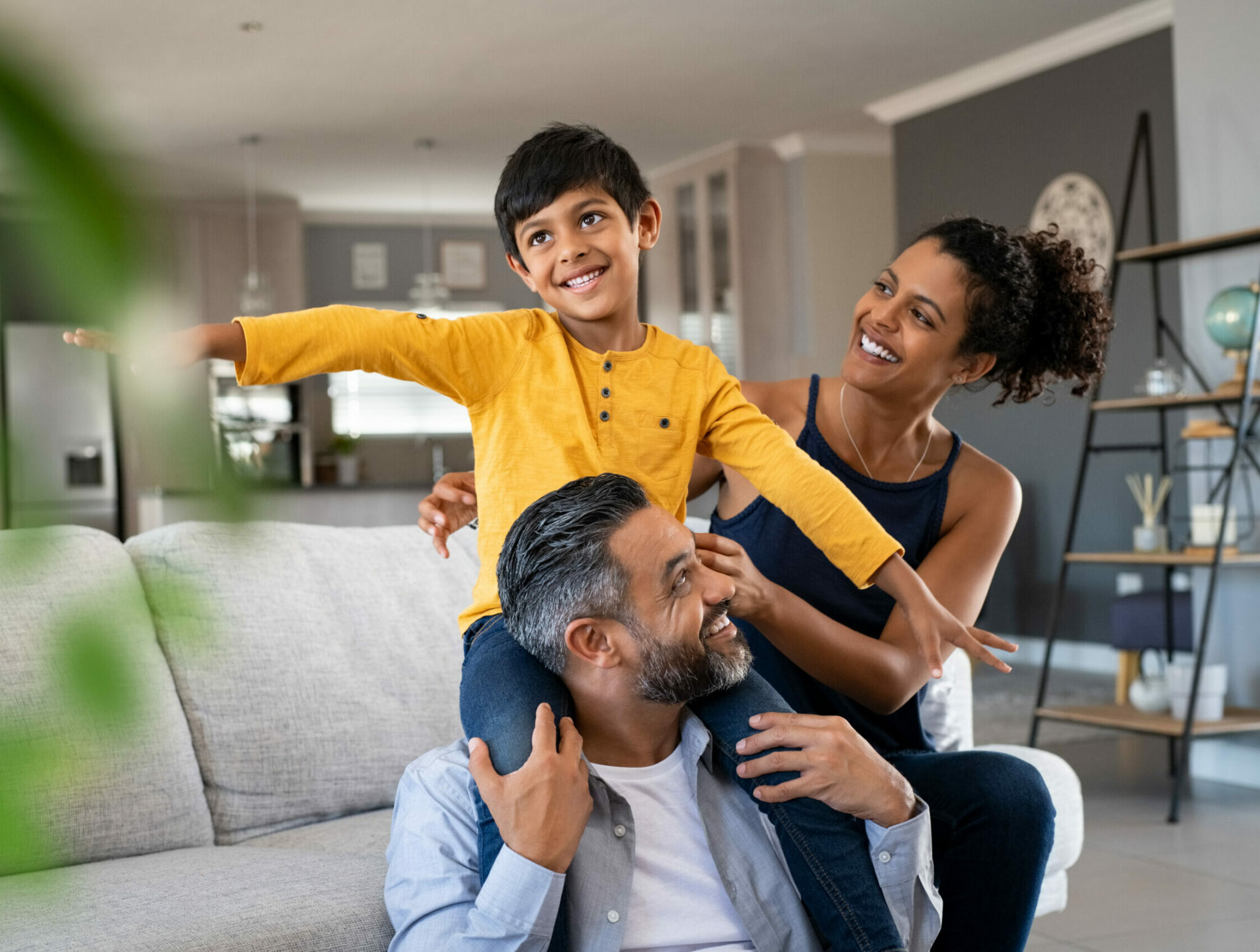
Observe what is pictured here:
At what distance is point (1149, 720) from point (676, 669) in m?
3.16

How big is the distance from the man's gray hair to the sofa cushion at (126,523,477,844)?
438 mm

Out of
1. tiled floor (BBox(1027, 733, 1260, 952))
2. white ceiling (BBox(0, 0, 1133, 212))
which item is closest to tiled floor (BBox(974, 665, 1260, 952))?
tiled floor (BBox(1027, 733, 1260, 952))

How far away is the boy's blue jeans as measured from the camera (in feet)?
4.96

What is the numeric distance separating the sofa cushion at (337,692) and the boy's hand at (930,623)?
849 mm

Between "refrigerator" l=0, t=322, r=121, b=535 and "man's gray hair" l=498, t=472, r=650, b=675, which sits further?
"man's gray hair" l=498, t=472, r=650, b=675

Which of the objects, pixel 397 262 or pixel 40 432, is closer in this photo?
pixel 40 432

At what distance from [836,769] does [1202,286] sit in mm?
3513

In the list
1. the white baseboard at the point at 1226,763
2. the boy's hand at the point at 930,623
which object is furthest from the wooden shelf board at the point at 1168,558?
the boy's hand at the point at 930,623

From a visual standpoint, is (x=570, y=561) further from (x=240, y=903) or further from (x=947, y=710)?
(x=947, y=710)

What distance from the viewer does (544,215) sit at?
164cm

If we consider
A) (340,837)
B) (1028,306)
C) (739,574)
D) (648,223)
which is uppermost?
(648,223)

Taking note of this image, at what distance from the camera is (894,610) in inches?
80.5

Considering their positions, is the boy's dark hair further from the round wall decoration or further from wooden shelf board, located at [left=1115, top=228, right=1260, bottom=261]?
the round wall decoration

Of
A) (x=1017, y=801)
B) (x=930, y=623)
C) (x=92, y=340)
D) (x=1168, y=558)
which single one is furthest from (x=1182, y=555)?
(x=92, y=340)
